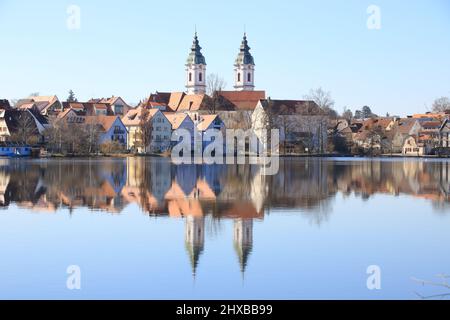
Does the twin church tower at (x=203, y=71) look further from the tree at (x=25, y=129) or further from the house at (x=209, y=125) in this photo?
the tree at (x=25, y=129)

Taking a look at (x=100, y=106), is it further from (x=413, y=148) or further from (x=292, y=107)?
(x=413, y=148)

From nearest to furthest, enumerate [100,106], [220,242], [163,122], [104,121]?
[220,242]
[104,121]
[163,122]
[100,106]

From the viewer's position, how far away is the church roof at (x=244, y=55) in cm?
12688

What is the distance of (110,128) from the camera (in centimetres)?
8581

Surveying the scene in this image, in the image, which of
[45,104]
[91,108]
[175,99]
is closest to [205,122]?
[91,108]

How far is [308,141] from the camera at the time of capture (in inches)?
3625

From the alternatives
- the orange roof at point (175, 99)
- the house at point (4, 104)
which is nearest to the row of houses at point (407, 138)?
the orange roof at point (175, 99)

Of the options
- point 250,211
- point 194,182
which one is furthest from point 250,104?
point 250,211

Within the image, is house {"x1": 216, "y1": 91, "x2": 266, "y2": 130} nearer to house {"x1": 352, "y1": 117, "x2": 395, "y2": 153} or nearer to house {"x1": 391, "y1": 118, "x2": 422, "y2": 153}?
Answer: house {"x1": 352, "y1": 117, "x2": 395, "y2": 153}

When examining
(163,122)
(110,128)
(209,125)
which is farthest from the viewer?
(209,125)

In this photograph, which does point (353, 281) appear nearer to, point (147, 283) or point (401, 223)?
point (147, 283)

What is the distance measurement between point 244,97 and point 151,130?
35804mm
